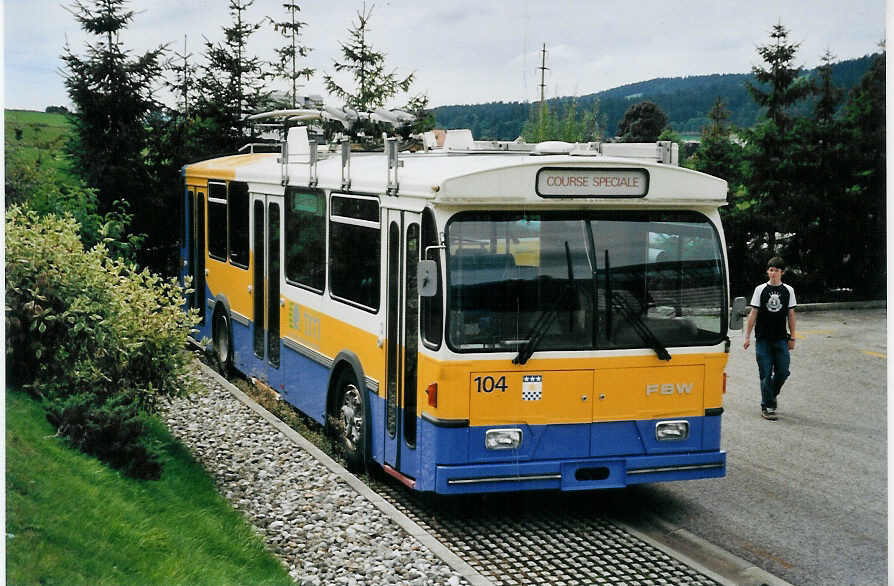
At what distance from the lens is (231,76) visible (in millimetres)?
9336

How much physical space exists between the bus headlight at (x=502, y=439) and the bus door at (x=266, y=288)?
383cm

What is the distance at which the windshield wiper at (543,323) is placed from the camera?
722 centimetres

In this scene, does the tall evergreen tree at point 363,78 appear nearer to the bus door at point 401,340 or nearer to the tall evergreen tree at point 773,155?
the bus door at point 401,340

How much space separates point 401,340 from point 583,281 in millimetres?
1308

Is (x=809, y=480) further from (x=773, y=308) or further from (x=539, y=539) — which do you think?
(x=539, y=539)

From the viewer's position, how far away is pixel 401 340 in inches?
307

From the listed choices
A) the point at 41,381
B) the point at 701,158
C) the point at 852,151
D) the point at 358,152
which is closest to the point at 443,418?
the point at 41,381

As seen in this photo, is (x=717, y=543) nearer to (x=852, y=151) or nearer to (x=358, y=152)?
(x=358, y=152)

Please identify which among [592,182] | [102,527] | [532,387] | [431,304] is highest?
[592,182]

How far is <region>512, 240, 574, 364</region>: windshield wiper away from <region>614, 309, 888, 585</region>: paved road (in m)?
1.58

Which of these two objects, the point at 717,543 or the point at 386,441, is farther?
the point at 386,441

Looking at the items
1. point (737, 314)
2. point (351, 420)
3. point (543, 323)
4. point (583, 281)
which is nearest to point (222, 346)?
point (351, 420)

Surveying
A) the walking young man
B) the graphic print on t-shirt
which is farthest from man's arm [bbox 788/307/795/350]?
the graphic print on t-shirt

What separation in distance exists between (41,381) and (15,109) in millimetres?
1741
